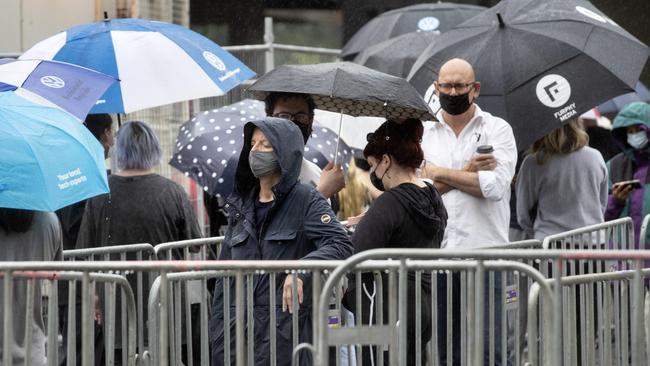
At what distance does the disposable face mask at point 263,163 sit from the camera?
6.60m

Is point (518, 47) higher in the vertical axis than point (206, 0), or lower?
lower

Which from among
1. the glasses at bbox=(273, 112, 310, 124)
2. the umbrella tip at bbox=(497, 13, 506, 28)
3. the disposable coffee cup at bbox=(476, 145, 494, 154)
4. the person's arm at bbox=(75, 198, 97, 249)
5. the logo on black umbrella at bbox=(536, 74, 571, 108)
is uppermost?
the umbrella tip at bbox=(497, 13, 506, 28)

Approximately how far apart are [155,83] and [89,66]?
432 mm

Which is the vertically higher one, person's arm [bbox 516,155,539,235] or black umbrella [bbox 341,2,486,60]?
black umbrella [bbox 341,2,486,60]

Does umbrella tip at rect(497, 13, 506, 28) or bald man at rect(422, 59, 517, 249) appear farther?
umbrella tip at rect(497, 13, 506, 28)

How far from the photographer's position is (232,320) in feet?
21.0

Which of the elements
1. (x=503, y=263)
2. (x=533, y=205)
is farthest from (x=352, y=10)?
(x=503, y=263)

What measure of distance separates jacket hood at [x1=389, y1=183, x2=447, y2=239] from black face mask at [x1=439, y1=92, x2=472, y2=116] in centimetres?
122

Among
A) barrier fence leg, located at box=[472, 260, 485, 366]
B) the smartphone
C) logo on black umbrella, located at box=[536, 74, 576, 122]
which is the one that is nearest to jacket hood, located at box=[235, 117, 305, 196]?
barrier fence leg, located at box=[472, 260, 485, 366]

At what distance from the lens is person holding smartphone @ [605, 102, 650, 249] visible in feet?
34.9

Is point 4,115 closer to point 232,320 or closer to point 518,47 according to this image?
point 232,320

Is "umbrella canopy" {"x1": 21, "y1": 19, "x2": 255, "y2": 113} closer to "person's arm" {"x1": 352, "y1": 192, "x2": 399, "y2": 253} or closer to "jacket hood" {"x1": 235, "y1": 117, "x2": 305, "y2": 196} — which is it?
"jacket hood" {"x1": 235, "y1": 117, "x2": 305, "y2": 196}

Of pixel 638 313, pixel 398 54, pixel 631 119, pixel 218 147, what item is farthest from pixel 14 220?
pixel 398 54

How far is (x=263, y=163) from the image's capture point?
21.7ft
